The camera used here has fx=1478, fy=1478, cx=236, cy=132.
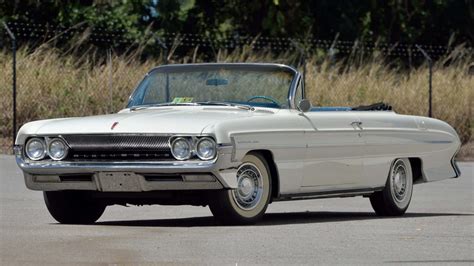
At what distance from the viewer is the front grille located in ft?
38.5

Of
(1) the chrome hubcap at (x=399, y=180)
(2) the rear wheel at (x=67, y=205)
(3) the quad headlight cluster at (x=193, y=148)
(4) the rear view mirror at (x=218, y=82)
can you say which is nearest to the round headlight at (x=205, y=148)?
(3) the quad headlight cluster at (x=193, y=148)

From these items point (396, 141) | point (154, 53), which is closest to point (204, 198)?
point (396, 141)

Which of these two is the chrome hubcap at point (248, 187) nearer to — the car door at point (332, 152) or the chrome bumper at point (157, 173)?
the chrome bumper at point (157, 173)

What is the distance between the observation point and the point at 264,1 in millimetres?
36000

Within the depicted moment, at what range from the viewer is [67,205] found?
1259 centimetres

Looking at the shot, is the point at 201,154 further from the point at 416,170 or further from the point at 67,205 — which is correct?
the point at 416,170

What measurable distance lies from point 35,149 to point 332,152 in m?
2.67

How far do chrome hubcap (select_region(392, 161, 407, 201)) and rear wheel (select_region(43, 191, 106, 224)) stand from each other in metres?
3.17

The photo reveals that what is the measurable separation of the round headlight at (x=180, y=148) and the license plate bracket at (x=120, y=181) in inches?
14.0

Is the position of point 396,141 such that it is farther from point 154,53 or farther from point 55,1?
point 55,1

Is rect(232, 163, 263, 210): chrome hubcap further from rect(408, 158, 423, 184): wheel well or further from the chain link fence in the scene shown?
the chain link fence

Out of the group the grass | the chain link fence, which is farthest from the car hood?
the grass

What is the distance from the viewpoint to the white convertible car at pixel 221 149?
11734 mm

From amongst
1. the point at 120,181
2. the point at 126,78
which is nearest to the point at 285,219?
the point at 120,181
